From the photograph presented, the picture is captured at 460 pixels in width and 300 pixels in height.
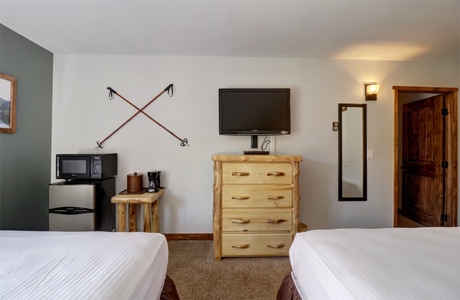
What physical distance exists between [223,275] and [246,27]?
241 cm

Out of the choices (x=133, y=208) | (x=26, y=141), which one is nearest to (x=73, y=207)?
(x=133, y=208)

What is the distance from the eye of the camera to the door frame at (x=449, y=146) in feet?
8.96

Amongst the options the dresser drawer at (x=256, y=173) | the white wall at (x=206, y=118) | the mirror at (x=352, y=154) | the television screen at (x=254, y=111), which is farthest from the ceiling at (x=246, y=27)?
the dresser drawer at (x=256, y=173)

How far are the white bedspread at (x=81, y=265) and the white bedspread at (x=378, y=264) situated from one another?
2.46 ft

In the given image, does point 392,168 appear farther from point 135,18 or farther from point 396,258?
point 135,18

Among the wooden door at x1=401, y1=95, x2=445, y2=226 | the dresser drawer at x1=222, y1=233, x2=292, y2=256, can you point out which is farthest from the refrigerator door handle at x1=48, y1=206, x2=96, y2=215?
the wooden door at x1=401, y1=95, x2=445, y2=226

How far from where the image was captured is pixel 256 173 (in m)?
2.11

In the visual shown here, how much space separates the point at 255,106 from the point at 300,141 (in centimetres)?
79

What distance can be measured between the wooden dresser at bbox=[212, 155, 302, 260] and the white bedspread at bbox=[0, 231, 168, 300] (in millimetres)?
995

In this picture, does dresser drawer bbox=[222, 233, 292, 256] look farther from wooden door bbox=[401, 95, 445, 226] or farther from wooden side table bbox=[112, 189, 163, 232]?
wooden door bbox=[401, 95, 445, 226]

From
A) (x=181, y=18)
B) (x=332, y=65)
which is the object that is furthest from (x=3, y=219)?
(x=332, y=65)

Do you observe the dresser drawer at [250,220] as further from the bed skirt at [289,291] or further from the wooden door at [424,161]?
the wooden door at [424,161]

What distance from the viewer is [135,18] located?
1.88 m

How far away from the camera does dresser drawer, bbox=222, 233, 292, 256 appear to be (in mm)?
2086
